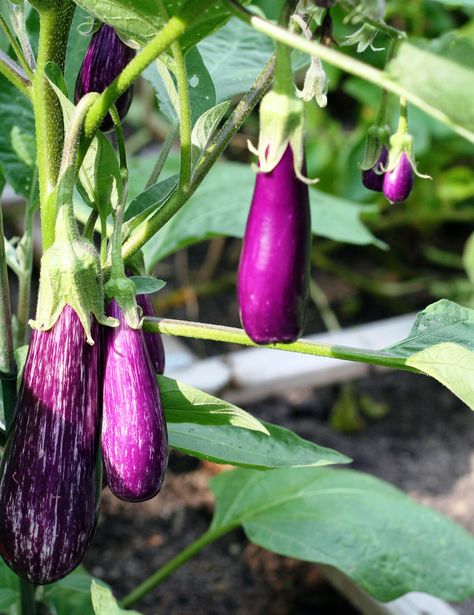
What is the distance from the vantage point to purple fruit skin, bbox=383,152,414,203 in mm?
539

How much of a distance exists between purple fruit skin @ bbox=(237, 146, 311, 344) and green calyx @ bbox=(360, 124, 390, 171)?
0.18 meters

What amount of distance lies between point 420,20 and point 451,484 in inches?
45.0

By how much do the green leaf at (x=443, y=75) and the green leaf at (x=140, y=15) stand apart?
0.46 ft

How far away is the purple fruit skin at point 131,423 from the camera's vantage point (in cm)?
45

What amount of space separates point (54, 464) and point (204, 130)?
20 cm

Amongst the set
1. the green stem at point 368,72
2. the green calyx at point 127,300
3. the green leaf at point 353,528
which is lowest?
the green leaf at point 353,528

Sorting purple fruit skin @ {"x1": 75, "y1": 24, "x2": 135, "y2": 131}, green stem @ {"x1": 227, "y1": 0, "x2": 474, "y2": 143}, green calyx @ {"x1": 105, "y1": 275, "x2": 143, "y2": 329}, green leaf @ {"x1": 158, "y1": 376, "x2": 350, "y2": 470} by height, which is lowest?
green leaf @ {"x1": 158, "y1": 376, "x2": 350, "y2": 470}

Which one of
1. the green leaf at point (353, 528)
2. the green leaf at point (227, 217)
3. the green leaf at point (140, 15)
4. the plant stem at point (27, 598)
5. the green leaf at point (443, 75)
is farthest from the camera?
the green leaf at point (227, 217)

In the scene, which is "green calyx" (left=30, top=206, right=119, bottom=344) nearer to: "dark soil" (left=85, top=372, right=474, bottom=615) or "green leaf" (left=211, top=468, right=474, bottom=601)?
"green leaf" (left=211, top=468, right=474, bottom=601)

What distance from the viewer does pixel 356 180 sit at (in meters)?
1.91

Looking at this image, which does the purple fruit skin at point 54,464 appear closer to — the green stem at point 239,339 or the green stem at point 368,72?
the green stem at point 239,339

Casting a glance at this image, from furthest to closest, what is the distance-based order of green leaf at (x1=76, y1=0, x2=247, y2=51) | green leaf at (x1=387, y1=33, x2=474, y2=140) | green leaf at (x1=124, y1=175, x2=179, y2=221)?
green leaf at (x1=124, y1=175, x2=179, y2=221), green leaf at (x1=76, y1=0, x2=247, y2=51), green leaf at (x1=387, y1=33, x2=474, y2=140)

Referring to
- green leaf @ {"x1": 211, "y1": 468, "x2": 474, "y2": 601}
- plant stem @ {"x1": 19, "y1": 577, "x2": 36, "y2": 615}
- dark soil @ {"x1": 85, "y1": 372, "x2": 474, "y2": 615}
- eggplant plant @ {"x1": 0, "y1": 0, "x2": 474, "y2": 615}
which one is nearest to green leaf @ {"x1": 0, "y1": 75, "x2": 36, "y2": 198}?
eggplant plant @ {"x1": 0, "y1": 0, "x2": 474, "y2": 615}

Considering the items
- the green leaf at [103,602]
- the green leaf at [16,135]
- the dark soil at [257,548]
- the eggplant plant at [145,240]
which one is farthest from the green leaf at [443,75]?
the dark soil at [257,548]
